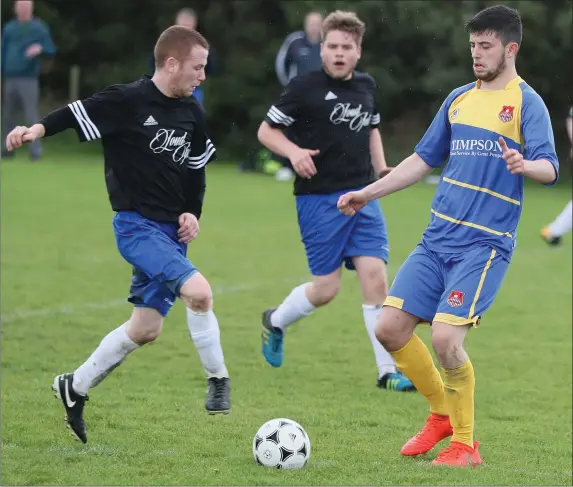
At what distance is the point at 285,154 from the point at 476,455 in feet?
8.16

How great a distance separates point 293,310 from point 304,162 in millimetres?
1125

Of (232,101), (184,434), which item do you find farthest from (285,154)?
(232,101)

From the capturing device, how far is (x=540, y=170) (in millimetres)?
4578

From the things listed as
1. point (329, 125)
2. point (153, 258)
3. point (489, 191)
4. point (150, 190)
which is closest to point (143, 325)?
point (153, 258)

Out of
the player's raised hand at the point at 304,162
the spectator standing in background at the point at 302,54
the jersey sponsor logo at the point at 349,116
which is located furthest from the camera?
the spectator standing in background at the point at 302,54

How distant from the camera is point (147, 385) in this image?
6582 mm

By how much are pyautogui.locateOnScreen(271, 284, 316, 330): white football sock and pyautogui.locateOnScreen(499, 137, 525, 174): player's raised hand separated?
A: 294 cm

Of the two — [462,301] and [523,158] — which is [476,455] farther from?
[523,158]

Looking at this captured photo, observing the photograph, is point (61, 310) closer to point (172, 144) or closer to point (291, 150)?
point (291, 150)

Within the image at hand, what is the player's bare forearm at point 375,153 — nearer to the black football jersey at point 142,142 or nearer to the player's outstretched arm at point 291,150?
the player's outstretched arm at point 291,150

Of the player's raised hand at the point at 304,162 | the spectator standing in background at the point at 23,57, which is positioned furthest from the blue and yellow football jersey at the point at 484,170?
the spectator standing in background at the point at 23,57

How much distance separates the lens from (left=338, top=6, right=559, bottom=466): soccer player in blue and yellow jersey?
484cm

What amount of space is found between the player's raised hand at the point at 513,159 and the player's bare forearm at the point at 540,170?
0.10ft

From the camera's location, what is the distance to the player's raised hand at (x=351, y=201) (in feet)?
17.1
